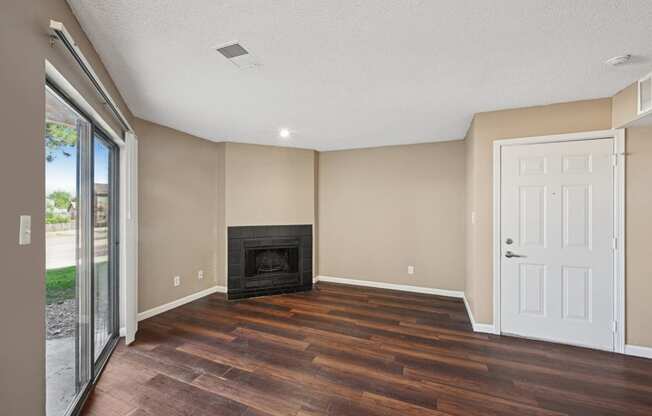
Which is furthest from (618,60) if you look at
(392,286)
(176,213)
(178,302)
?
(178,302)

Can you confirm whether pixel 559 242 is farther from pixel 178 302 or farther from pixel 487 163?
pixel 178 302

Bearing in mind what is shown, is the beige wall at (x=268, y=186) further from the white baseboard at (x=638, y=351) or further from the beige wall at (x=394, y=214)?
the white baseboard at (x=638, y=351)

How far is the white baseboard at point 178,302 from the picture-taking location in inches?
136

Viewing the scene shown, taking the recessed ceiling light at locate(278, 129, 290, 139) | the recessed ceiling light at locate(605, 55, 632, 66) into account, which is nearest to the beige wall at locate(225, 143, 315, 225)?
the recessed ceiling light at locate(278, 129, 290, 139)

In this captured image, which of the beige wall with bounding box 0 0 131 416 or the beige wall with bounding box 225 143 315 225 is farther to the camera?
the beige wall with bounding box 225 143 315 225

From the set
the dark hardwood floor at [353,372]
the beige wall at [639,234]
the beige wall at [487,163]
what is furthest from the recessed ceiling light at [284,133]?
the beige wall at [639,234]

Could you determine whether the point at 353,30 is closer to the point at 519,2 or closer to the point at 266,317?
the point at 519,2

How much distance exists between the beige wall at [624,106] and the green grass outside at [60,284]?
4.60m

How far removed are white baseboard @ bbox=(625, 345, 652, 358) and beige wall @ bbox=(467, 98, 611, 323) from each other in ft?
3.75

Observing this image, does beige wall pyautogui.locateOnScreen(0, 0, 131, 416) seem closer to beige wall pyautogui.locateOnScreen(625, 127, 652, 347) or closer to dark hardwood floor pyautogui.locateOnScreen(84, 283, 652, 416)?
dark hardwood floor pyautogui.locateOnScreen(84, 283, 652, 416)

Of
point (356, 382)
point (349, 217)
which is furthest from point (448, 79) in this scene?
point (349, 217)

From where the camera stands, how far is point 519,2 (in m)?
1.45

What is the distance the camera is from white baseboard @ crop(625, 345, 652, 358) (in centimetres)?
257

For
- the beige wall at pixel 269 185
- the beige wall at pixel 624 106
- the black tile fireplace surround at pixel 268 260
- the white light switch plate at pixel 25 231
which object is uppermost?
the beige wall at pixel 624 106
